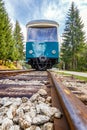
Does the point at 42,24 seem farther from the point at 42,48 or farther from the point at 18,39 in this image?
the point at 18,39

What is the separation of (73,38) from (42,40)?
129 ft

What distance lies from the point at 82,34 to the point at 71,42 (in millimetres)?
3425

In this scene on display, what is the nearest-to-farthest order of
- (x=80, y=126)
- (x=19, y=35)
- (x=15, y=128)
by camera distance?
(x=80, y=126), (x=15, y=128), (x=19, y=35)

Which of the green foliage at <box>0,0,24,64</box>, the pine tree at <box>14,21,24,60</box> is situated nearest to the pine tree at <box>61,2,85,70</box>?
the green foliage at <box>0,0,24,64</box>

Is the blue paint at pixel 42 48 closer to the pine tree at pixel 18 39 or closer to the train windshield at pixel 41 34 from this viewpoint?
the train windshield at pixel 41 34

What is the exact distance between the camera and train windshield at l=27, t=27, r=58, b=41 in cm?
1562

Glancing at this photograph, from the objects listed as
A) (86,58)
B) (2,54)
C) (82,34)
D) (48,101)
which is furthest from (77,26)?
(48,101)

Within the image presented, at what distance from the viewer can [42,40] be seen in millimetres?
15773

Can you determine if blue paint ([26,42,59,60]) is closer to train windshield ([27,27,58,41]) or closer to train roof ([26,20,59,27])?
train windshield ([27,27,58,41])

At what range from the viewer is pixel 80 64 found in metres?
53.7

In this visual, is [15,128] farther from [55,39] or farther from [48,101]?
[55,39]

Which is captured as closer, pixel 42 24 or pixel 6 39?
pixel 42 24

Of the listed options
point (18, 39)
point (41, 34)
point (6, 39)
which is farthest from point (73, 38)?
point (41, 34)

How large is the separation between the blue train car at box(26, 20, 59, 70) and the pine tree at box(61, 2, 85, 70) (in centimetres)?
3683
